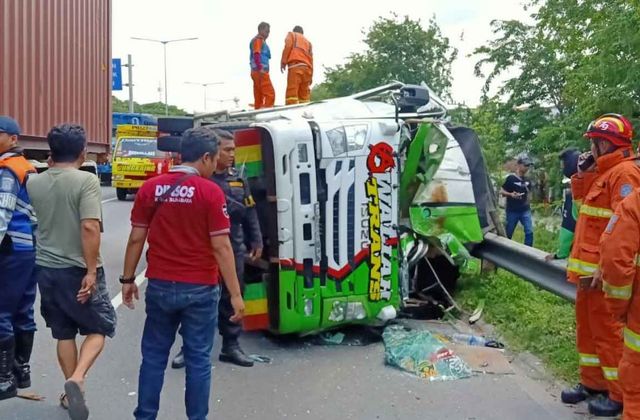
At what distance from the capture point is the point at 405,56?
3256 centimetres

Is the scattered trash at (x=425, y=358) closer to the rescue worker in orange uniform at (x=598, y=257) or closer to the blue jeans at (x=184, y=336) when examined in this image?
the rescue worker in orange uniform at (x=598, y=257)

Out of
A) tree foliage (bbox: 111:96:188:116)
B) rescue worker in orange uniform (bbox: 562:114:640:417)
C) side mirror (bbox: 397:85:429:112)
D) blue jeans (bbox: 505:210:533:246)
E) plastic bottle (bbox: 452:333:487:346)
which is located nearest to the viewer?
rescue worker in orange uniform (bbox: 562:114:640:417)

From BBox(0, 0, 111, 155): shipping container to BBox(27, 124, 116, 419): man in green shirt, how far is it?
5.27 meters

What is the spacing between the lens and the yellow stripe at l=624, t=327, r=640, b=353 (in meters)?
3.70

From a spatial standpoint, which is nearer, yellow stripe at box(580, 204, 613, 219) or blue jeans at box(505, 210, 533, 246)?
yellow stripe at box(580, 204, 613, 219)

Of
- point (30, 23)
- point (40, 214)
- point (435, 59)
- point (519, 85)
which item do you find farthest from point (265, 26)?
point (435, 59)

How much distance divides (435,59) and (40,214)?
29761mm

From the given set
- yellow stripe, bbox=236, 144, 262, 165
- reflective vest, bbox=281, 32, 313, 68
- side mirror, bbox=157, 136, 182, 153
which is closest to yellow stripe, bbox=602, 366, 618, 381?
yellow stripe, bbox=236, 144, 262, 165

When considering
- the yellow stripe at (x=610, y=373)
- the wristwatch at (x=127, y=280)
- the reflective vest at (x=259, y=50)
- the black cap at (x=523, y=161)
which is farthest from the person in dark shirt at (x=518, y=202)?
the wristwatch at (x=127, y=280)

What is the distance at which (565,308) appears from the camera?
652 cm

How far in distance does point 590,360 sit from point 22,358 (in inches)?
137

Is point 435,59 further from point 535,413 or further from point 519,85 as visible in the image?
point 535,413

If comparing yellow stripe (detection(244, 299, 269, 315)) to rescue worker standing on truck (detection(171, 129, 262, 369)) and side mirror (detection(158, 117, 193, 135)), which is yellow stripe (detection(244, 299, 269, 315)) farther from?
side mirror (detection(158, 117, 193, 135))

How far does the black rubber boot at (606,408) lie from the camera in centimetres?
432
